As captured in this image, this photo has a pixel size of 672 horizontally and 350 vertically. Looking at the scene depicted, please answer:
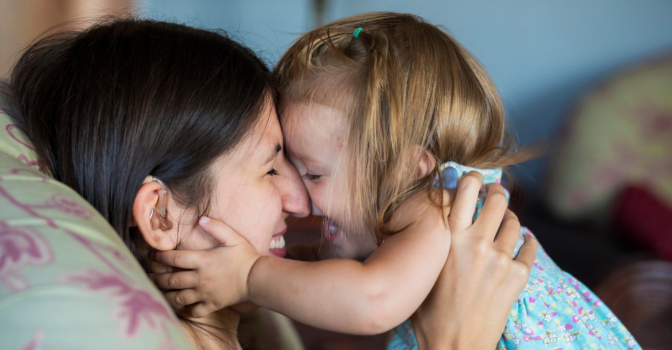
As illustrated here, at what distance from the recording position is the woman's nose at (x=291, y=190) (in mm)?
1096

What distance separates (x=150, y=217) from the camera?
86 cm

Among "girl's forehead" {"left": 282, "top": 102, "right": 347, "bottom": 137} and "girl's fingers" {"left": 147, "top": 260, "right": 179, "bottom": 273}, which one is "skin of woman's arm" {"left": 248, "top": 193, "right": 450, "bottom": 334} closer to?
"girl's fingers" {"left": 147, "top": 260, "right": 179, "bottom": 273}

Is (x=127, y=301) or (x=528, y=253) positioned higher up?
(x=127, y=301)

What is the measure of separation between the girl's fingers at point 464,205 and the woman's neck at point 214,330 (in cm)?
54

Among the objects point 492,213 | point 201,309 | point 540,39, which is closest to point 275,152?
point 201,309

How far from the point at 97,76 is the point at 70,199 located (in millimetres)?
327

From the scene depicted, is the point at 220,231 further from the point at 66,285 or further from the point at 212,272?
the point at 66,285

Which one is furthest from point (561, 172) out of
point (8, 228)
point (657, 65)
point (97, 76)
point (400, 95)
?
point (8, 228)

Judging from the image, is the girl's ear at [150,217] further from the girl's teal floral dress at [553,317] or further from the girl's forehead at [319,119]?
the girl's teal floral dress at [553,317]

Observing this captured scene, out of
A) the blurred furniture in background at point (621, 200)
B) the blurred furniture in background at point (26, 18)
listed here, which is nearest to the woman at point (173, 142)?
the blurred furniture in background at point (621, 200)

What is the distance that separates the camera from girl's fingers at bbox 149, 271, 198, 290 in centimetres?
91

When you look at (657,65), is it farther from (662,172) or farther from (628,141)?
(662,172)

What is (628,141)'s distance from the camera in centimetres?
170

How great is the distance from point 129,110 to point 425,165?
617 millimetres
